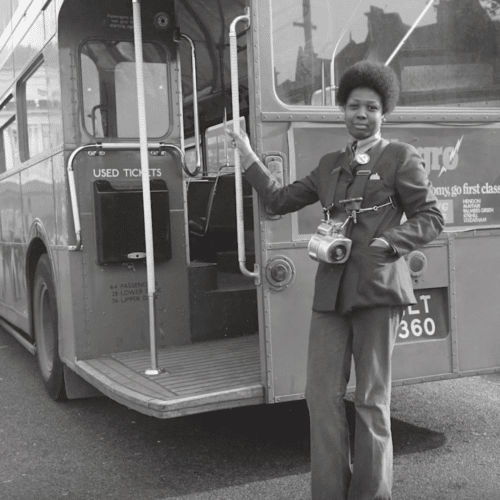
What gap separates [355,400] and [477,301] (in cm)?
138

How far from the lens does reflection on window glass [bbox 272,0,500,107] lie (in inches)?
163

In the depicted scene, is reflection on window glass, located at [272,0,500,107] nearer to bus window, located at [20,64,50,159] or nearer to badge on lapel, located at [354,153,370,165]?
badge on lapel, located at [354,153,370,165]

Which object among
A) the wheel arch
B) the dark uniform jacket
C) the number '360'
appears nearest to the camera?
the dark uniform jacket

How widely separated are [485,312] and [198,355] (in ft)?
6.10

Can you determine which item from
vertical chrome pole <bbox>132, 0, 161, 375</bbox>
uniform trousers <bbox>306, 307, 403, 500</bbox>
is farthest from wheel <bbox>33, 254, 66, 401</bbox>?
uniform trousers <bbox>306, 307, 403, 500</bbox>

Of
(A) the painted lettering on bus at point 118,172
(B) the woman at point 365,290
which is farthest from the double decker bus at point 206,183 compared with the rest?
(B) the woman at point 365,290

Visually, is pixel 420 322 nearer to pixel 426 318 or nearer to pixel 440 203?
pixel 426 318

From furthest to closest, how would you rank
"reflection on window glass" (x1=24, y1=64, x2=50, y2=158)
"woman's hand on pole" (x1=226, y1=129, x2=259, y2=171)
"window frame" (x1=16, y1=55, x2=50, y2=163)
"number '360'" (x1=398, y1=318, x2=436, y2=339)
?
1. "window frame" (x1=16, y1=55, x2=50, y2=163)
2. "reflection on window glass" (x1=24, y1=64, x2=50, y2=158)
3. "number '360'" (x1=398, y1=318, x2=436, y2=339)
4. "woman's hand on pole" (x1=226, y1=129, x2=259, y2=171)

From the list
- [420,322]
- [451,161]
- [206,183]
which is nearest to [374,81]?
[451,161]

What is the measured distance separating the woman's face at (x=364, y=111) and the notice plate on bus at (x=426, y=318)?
1264 mm

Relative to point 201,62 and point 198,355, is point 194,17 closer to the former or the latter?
point 201,62

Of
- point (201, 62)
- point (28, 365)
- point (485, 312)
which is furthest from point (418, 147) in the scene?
point (28, 365)

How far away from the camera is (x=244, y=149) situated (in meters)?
3.93

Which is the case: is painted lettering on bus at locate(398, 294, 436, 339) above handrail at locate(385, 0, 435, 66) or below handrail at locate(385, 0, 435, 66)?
below
